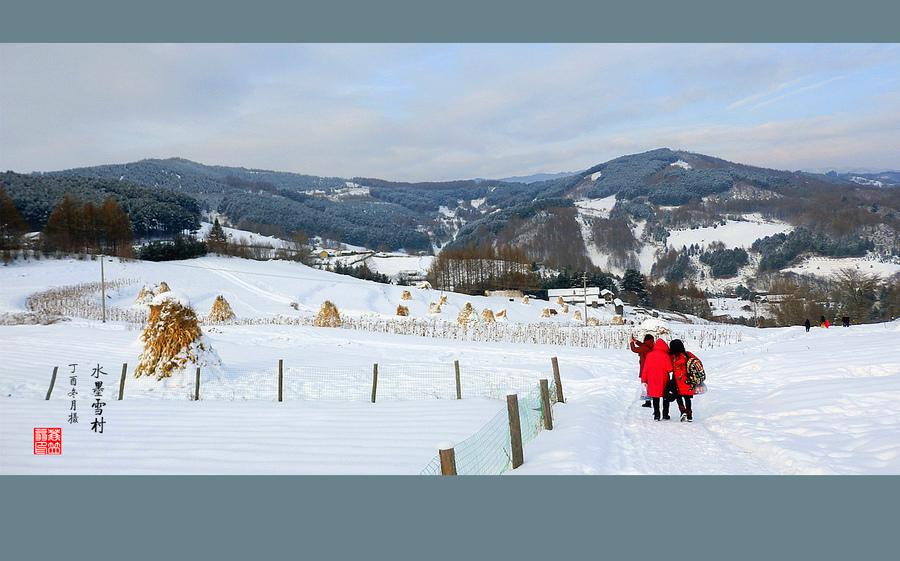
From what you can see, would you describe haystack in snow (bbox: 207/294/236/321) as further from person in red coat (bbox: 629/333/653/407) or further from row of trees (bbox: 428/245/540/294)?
row of trees (bbox: 428/245/540/294)

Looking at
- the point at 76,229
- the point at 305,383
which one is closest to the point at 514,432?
the point at 305,383

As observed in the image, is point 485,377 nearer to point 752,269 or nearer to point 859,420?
point 859,420

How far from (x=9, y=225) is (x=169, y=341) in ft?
103

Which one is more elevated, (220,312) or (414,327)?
(220,312)

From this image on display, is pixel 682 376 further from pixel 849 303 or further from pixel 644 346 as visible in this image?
pixel 849 303

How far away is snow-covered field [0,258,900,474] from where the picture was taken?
5.46m

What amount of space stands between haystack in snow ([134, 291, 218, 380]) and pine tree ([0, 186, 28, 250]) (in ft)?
92.6

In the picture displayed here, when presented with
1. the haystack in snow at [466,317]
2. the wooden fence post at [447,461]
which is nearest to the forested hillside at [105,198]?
the haystack in snow at [466,317]

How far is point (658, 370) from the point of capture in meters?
7.53

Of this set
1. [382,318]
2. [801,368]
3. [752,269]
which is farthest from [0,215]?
[752,269]

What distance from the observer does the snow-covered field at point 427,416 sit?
5.46 metres

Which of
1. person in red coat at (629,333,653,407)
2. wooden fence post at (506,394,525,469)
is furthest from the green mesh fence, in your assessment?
person in red coat at (629,333,653,407)

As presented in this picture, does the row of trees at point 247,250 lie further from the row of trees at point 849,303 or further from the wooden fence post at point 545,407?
the wooden fence post at point 545,407

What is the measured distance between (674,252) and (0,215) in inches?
5493
